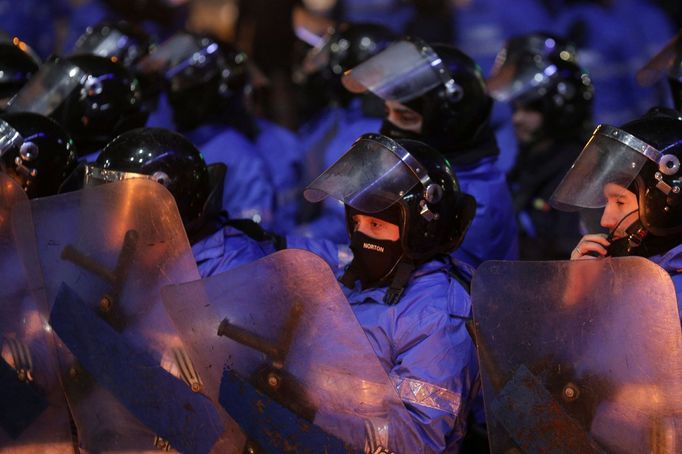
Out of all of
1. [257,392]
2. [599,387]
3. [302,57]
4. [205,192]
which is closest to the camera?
[599,387]

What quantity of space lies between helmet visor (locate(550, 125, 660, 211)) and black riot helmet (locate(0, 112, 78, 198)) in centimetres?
191

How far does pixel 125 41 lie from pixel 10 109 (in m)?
1.51

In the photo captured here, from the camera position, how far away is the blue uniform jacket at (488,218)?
15.0 ft

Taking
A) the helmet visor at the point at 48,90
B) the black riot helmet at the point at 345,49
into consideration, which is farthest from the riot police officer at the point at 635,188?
the black riot helmet at the point at 345,49

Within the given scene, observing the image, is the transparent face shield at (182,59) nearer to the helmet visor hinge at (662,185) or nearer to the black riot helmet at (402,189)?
the black riot helmet at (402,189)

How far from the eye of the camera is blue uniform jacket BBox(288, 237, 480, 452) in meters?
3.12

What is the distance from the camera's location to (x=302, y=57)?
311 inches

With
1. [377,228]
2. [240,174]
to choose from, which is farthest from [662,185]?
[240,174]

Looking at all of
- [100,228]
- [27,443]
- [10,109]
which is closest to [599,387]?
→ [100,228]

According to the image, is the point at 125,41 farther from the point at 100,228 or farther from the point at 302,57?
the point at 100,228

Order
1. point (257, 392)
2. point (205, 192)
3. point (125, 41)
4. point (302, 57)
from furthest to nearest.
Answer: point (302, 57), point (125, 41), point (205, 192), point (257, 392)

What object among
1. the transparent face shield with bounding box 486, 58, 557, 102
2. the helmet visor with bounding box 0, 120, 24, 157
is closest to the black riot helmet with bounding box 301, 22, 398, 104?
the transparent face shield with bounding box 486, 58, 557, 102

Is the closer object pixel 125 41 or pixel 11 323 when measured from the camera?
pixel 11 323

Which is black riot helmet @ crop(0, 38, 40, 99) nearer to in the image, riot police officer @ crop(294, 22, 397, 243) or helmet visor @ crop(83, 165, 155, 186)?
riot police officer @ crop(294, 22, 397, 243)
